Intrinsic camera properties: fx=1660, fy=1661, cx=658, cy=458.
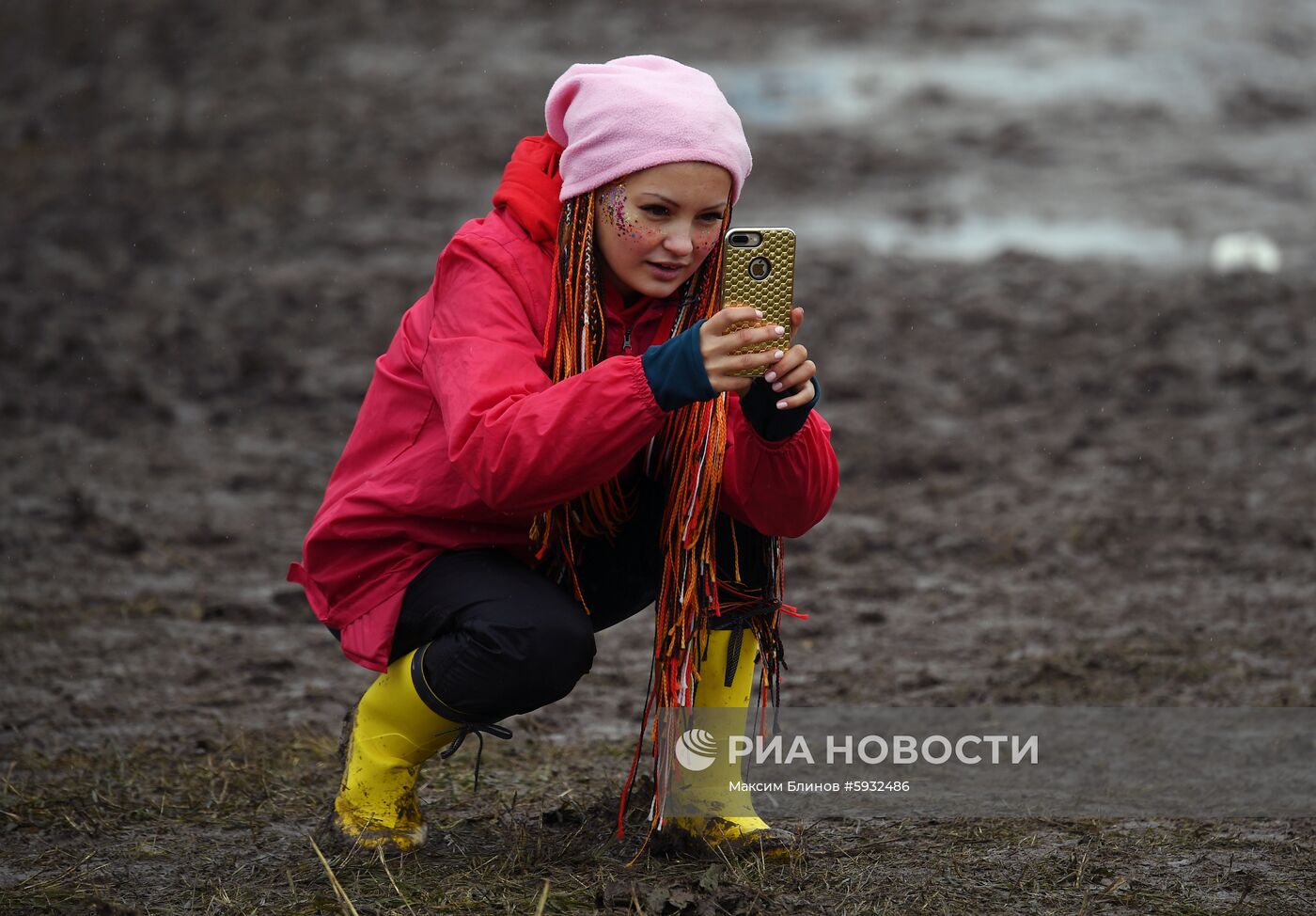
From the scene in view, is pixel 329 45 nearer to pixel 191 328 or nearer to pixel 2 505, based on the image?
pixel 191 328

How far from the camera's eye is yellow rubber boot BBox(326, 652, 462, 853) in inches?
113

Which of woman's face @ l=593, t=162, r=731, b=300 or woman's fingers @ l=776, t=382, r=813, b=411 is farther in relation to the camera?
woman's face @ l=593, t=162, r=731, b=300

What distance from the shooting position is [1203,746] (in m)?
3.66

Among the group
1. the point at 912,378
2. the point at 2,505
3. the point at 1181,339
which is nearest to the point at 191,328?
the point at 2,505

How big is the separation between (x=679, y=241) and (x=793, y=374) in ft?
1.06

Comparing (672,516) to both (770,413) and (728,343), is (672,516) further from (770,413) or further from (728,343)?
(728,343)

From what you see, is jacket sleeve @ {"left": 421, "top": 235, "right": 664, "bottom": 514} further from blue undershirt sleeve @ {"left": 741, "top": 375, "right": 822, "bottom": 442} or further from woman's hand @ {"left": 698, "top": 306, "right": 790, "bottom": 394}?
blue undershirt sleeve @ {"left": 741, "top": 375, "right": 822, "bottom": 442}

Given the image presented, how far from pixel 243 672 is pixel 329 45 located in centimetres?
956

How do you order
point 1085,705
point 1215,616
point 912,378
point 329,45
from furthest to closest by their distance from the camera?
point 329,45, point 912,378, point 1215,616, point 1085,705

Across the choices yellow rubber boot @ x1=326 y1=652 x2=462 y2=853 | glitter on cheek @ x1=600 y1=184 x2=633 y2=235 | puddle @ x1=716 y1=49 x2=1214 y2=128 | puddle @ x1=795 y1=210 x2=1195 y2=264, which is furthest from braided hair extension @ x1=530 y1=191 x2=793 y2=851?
puddle @ x1=716 y1=49 x2=1214 y2=128

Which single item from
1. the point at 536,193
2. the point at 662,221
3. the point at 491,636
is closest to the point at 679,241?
the point at 662,221

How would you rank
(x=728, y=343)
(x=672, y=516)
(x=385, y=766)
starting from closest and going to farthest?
(x=728, y=343) < (x=672, y=516) < (x=385, y=766)

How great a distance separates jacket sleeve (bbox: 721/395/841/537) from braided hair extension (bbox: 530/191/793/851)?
0.04m

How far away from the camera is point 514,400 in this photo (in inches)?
101
